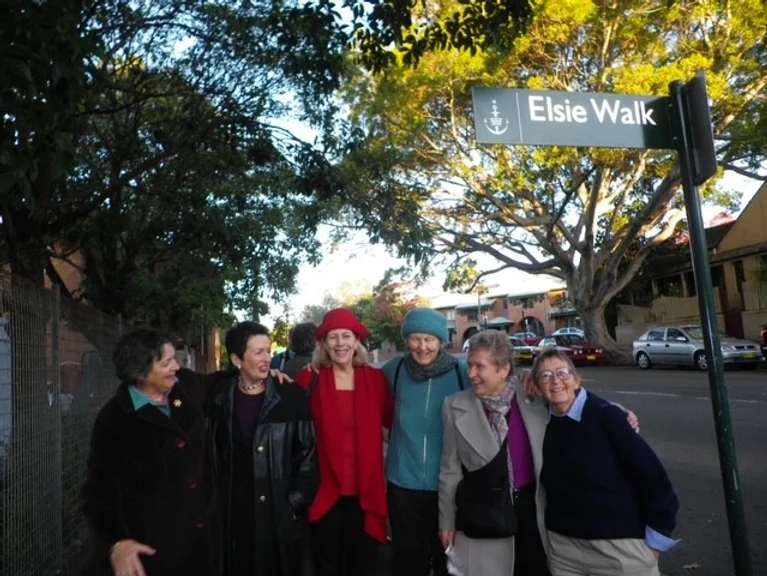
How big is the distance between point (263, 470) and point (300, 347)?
300cm

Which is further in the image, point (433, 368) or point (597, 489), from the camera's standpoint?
point (433, 368)

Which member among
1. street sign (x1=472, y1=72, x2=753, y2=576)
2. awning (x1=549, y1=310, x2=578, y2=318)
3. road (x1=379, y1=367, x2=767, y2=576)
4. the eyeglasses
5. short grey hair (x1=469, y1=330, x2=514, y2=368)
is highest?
awning (x1=549, y1=310, x2=578, y2=318)

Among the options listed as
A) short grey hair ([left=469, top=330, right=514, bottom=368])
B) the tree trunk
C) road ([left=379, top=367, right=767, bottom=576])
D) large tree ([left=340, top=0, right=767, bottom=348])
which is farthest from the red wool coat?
the tree trunk

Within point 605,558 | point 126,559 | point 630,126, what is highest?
point 630,126

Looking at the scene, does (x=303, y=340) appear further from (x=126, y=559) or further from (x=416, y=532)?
(x=126, y=559)

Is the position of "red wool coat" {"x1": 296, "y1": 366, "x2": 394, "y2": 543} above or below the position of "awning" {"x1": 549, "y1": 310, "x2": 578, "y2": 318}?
below

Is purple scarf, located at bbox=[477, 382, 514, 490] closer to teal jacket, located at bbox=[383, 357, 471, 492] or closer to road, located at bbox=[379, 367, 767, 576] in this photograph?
teal jacket, located at bbox=[383, 357, 471, 492]

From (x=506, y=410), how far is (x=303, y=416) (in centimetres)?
101

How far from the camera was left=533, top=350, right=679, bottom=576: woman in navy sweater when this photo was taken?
2.86 m

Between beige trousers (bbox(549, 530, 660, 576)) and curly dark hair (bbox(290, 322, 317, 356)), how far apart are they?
12.1ft

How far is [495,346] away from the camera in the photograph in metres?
3.47

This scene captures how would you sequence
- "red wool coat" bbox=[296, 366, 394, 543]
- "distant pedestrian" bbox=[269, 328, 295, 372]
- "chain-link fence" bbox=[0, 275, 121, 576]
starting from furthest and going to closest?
"distant pedestrian" bbox=[269, 328, 295, 372], "chain-link fence" bbox=[0, 275, 121, 576], "red wool coat" bbox=[296, 366, 394, 543]

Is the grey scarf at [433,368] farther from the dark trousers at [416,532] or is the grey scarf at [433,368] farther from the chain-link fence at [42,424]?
the chain-link fence at [42,424]

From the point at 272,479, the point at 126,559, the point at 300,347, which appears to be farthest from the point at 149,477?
the point at 300,347
